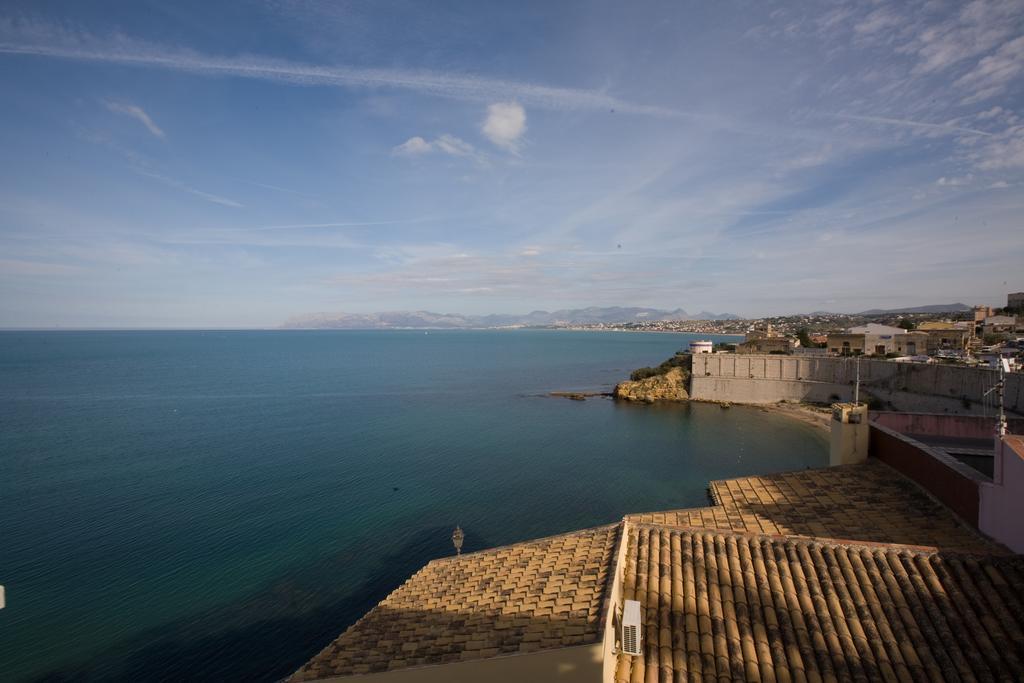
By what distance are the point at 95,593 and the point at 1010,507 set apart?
2354cm

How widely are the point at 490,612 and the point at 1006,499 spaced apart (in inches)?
329

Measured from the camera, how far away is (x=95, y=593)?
638 inches

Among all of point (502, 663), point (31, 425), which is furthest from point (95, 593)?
point (31, 425)

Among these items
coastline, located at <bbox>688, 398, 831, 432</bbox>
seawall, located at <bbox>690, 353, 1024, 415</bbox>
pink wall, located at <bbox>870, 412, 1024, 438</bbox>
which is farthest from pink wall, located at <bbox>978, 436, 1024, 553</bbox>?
coastline, located at <bbox>688, 398, 831, 432</bbox>

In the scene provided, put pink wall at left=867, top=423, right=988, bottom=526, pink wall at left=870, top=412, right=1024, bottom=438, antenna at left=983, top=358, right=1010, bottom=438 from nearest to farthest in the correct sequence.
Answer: antenna at left=983, top=358, right=1010, bottom=438 < pink wall at left=867, top=423, right=988, bottom=526 < pink wall at left=870, top=412, right=1024, bottom=438

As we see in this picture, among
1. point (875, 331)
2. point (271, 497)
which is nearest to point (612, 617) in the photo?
point (271, 497)

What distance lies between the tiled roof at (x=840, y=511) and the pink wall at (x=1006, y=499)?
296 millimetres

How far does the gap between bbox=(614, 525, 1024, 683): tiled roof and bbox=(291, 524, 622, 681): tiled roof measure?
29.4 inches

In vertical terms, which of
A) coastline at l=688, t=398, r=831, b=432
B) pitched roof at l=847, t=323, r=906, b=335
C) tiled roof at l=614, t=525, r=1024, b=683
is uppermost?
pitched roof at l=847, t=323, r=906, b=335

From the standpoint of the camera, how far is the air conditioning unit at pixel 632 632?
19.8ft

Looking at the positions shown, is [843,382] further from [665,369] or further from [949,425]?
[949,425]

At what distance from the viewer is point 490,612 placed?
25.7ft

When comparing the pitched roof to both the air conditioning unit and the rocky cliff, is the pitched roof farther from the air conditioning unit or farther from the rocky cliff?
the air conditioning unit

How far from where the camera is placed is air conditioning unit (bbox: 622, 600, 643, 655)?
19.8 ft
